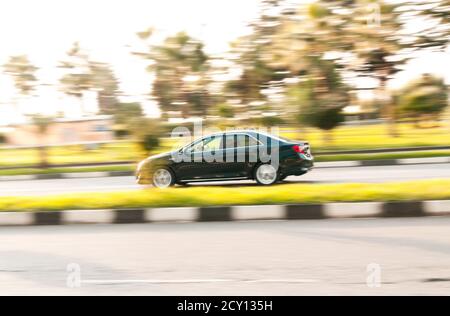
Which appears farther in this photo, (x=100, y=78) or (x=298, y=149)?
(x=100, y=78)

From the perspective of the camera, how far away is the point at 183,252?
604 centimetres

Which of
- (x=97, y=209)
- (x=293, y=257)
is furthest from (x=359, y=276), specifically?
(x=97, y=209)

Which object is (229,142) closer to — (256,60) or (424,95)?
(256,60)

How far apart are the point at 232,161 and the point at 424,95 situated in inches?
1085

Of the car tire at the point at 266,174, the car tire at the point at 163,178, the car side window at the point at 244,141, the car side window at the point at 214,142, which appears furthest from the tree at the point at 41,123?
the car tire at the point at 266,174

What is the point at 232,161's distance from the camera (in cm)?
1215

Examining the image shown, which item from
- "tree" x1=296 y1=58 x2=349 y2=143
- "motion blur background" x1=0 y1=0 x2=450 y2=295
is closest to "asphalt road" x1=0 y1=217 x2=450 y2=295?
"motion blur background" x1=0 y1=0 x2=450 y2=295

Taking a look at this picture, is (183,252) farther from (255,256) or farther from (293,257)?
(293,257)

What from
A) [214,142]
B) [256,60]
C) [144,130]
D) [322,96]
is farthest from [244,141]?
[256,60]

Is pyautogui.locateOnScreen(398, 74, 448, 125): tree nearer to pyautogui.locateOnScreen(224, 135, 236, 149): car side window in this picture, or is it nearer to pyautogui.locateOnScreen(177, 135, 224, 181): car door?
pyautogui.locateOnScreen(224, 135, 236, 149): car side window

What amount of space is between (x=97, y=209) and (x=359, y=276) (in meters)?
4.82

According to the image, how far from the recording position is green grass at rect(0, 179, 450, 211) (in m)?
8.42

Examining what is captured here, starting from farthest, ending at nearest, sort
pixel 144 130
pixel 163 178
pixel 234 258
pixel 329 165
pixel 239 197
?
pixel 329 165 < pixel 163 178 < pixel 144 130 < pixel 239 197 < pixel 234 258

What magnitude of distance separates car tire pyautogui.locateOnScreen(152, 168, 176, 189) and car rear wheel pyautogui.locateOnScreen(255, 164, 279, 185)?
1.86m
